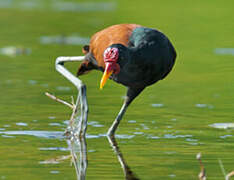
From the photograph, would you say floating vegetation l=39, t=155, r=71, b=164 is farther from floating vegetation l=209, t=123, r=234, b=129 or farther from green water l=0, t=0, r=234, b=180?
floating vegetation l=209, t=123, r=234, b=129

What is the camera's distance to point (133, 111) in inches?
324

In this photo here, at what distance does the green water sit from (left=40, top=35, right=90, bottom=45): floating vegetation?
0.19 metres

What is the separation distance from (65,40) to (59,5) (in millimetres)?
7196

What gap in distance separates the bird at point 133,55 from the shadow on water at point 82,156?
0.36 meters

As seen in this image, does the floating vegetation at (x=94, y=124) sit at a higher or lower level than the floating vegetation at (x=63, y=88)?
higher

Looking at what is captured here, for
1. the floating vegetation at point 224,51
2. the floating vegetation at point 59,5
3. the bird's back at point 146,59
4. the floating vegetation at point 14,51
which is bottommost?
the floating vegetation at point 59,5

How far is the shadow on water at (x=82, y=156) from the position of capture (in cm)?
553

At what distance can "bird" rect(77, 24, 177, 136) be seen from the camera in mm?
6434

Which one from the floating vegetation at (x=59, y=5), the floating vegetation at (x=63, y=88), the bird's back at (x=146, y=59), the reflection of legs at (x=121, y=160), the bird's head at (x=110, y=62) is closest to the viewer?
the reflection of legs at (x=121, y=160)

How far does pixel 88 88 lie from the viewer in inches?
383

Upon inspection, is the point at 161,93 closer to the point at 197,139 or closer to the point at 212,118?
the point at 212,118

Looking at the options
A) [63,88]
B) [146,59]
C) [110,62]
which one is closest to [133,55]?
[146,59]

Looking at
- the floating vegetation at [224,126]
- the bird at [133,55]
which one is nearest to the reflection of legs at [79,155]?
the bird at [133,55]

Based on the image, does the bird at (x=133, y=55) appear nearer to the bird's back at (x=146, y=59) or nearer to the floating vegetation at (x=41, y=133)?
the bird's back at (x=146, y=59)
